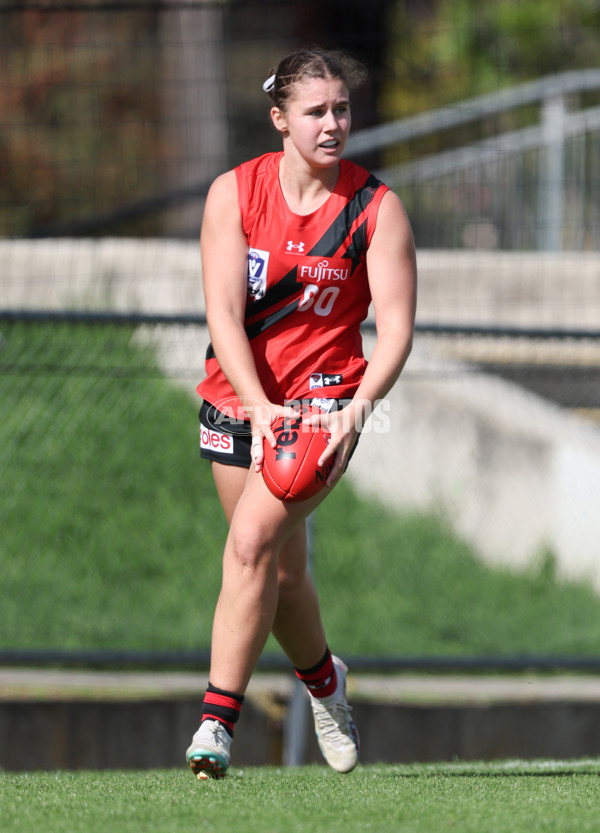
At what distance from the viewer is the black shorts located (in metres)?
3.68

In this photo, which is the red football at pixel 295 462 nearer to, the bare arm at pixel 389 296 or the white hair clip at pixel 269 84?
the bare arm at pixel 389 296

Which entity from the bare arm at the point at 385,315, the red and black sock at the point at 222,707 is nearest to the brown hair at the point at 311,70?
the bare arm at the point at 385,315

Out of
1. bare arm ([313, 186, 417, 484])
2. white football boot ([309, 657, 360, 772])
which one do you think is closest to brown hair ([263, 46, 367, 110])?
bare arm ([313, 186, 417, 484])

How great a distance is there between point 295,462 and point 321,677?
988 mm

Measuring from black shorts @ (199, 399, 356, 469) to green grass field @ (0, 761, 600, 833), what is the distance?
3.28 feet

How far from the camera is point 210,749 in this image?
3.41 meters

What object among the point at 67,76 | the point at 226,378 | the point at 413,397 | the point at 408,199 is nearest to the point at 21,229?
the point at 67,76

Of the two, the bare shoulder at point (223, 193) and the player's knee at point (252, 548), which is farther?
the bare shoulder at point (223, 193)

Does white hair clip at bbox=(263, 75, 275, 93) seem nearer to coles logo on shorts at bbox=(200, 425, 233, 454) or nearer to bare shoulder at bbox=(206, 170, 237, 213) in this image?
bare shoulder at bbox=(206, 170, 237, 213)

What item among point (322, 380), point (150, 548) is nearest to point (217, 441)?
point (322, 380)

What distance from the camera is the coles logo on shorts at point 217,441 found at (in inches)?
147

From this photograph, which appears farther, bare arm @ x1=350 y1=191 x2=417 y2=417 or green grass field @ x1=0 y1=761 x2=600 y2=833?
bare arm @ x1=350 y1=191 x2=417 y2=417

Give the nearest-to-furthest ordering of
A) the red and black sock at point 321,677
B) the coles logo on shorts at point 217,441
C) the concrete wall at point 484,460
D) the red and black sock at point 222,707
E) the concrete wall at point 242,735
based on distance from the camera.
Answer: the red and black sock at point 222,707, the coles logo on shorts at point 217,441, the red and black sock at point 321,677, the concrete wall at point 242,735, the concrete wall at point 484,460

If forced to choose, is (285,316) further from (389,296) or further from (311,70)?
(311,70)
